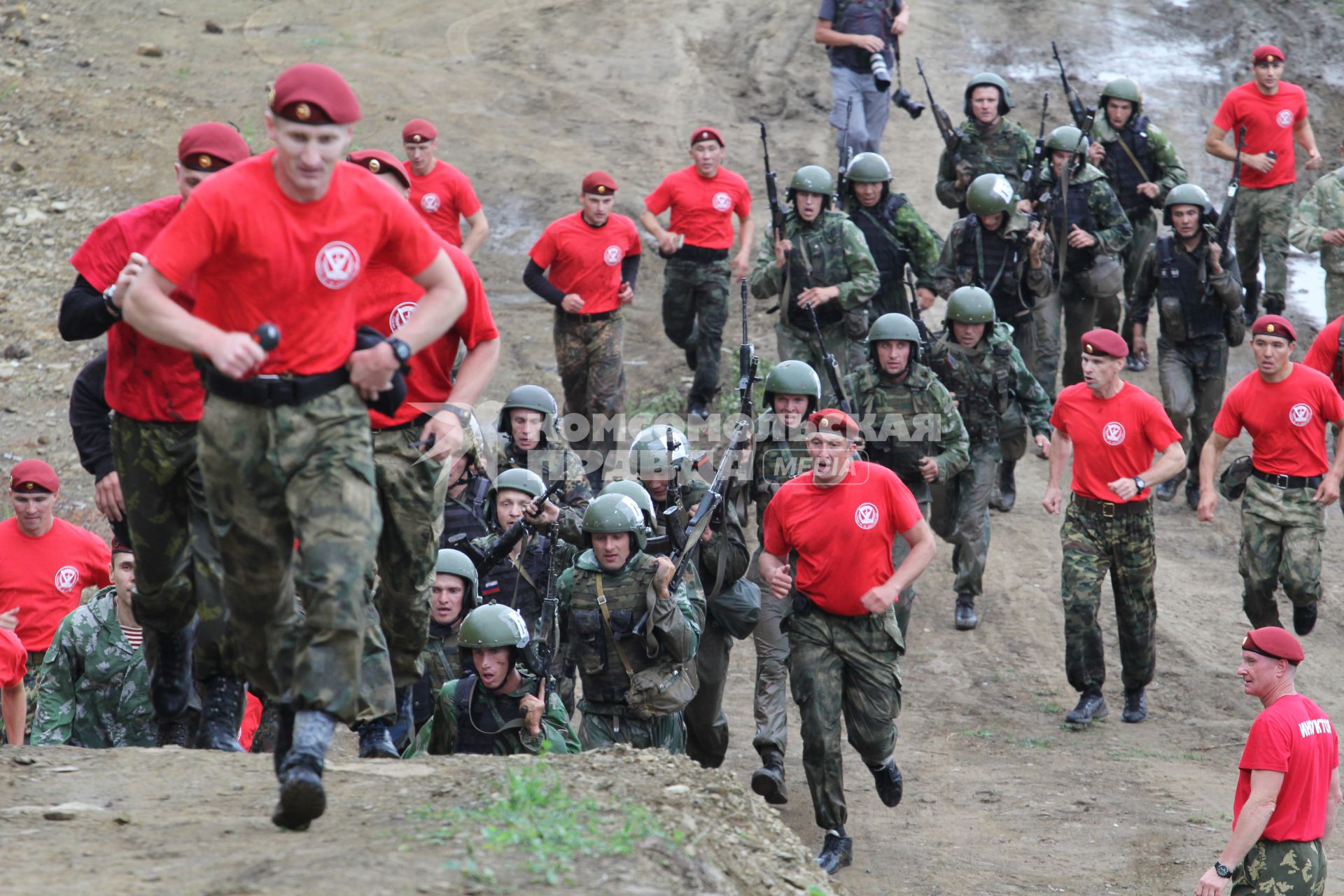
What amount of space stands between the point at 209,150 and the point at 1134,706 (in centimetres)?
823

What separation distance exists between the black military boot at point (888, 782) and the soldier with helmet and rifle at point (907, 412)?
7.29 feet

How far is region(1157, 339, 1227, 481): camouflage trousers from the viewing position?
13.7m

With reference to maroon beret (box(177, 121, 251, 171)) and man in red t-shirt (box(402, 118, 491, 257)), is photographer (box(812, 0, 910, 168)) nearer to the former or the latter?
man in red t-shirt (box(402, 118, 491, 257))

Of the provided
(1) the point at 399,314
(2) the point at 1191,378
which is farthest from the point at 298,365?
(2) the point at 1191,378

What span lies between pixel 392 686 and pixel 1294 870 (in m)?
4.66

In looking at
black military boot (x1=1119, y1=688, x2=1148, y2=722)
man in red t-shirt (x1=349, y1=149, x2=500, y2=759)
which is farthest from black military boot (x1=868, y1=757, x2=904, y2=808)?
man in red t-shirt (x1=349, y1=149, x2=500, y2=759)

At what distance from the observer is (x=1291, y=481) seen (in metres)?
11.4

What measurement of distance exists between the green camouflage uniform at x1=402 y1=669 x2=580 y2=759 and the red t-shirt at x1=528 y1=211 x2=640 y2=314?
536 cm

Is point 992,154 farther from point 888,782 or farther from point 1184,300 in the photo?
point 888,782

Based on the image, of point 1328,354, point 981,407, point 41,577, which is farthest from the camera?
point 981,407

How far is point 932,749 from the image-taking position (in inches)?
451

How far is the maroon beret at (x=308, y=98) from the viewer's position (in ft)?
16.4

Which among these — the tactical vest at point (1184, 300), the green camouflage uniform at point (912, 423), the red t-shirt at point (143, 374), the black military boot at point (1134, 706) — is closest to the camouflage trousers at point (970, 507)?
the green camouflage uniform at point (912, 423)

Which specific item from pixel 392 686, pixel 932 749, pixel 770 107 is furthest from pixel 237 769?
pixel 770 107
